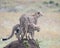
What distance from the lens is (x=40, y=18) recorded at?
29.4 metres

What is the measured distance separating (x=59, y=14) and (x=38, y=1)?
714 centimetres

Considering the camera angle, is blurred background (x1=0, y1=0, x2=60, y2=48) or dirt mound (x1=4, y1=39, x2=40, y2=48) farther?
blurred background (x1=0, y1=0, x2=60, y2=48)

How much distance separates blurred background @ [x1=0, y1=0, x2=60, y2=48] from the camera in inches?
878

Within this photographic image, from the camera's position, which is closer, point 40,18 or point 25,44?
point 25,44

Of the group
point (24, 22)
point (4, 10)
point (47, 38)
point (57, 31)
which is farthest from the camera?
point (4, 10)

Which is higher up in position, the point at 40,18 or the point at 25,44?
the point at 25,44

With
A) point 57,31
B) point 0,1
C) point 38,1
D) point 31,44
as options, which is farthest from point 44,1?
point 31,44

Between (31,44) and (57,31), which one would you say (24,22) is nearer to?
(31,44)

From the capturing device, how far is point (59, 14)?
99.3 feet

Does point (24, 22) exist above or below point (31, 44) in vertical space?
above

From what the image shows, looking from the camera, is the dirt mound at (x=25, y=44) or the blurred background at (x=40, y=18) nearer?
the dirt mound at (x=25, y=44)

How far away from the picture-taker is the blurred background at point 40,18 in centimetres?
2230

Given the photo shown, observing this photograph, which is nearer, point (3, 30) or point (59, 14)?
point (3, 30)

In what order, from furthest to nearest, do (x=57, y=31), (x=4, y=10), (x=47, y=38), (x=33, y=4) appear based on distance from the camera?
(x=33, y=4)
(x=4, y=10)
(x=57, y=31)
(x=47, y=38)
